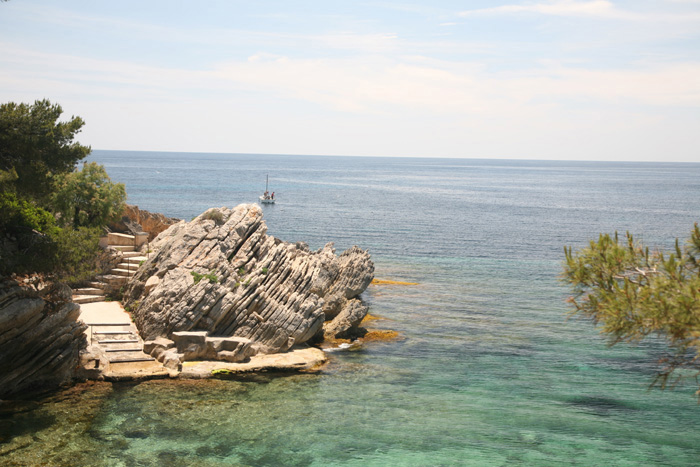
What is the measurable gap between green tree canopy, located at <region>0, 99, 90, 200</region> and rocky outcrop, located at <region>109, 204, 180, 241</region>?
59.5 feet

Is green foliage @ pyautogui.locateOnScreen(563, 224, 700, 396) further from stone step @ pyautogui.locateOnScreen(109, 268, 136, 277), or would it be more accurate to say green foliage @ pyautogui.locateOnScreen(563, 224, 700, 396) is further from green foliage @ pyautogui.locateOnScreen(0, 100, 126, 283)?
stone step @ pyautogui.locateOnScreen(109, 268, 136, 277)

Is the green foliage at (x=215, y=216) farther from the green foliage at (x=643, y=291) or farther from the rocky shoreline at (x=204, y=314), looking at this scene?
the green foliage at (x=643, y=291)

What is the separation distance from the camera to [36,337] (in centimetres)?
2386

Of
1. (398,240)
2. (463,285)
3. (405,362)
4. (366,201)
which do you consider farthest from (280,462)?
(366,201)

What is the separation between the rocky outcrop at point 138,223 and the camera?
40.9 meters

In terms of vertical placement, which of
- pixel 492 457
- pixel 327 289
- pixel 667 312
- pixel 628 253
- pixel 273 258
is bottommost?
pixel 492 457

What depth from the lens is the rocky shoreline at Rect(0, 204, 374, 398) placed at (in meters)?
24.0

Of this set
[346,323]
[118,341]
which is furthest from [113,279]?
[346,323]

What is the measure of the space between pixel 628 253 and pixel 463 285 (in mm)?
37223

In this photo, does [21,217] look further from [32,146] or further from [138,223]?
[138,223]

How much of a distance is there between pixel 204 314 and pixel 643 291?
22271mm

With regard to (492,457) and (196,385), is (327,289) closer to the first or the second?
(196,385)


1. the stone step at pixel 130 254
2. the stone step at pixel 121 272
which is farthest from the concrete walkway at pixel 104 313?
the stone step at pixel 130 254

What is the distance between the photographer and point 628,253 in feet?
44.1
